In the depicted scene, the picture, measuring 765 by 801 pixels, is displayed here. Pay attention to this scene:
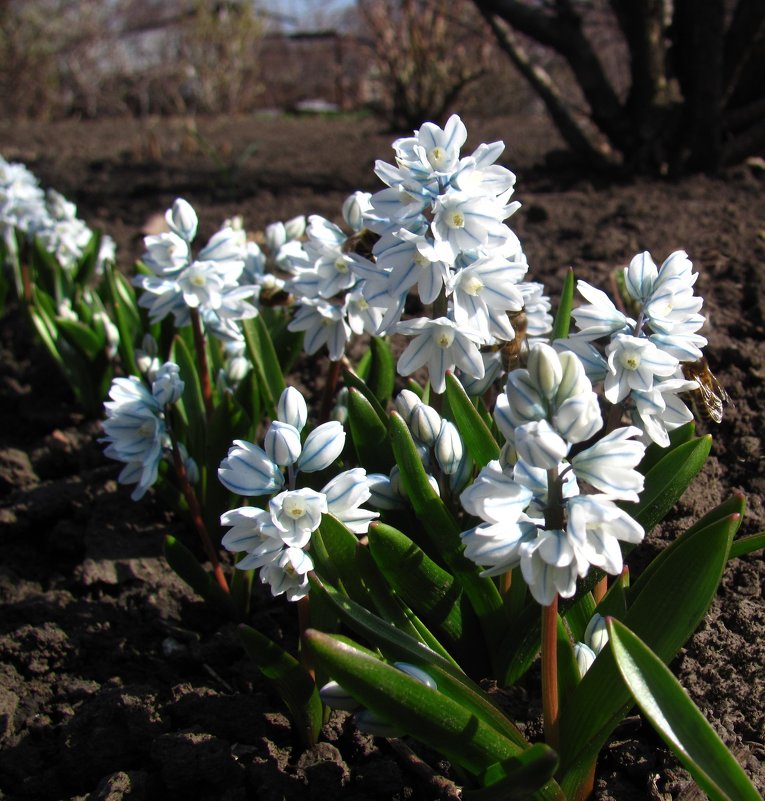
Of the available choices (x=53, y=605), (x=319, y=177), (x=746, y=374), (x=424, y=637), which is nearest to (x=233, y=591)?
(x=53, y=605)

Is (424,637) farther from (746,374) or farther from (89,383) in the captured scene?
(89,383)

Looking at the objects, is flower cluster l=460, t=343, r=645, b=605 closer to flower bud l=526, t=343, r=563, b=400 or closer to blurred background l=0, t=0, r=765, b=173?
flower bud l=526, t=343, r=563, b=400

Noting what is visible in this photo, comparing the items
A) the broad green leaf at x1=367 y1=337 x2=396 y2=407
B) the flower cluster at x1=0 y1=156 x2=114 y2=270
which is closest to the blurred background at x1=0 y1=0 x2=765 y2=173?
the flower cluster at x1=0 y1=156 x2=114 y2=270

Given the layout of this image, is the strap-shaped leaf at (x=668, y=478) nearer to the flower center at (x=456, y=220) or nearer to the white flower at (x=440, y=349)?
the white flower at (x=440, y=349)

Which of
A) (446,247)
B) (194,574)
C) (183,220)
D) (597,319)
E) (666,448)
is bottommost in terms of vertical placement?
(194,574)

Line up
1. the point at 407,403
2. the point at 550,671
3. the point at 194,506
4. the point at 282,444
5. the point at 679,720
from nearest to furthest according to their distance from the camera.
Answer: the point at 679,720
the point at 550,671
the point at 282,444
the point at 407,403
the point at 194,506

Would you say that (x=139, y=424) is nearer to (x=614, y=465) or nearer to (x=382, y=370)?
(x=382, y=370)

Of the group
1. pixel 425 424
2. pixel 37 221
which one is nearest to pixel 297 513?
pixel 425 424
